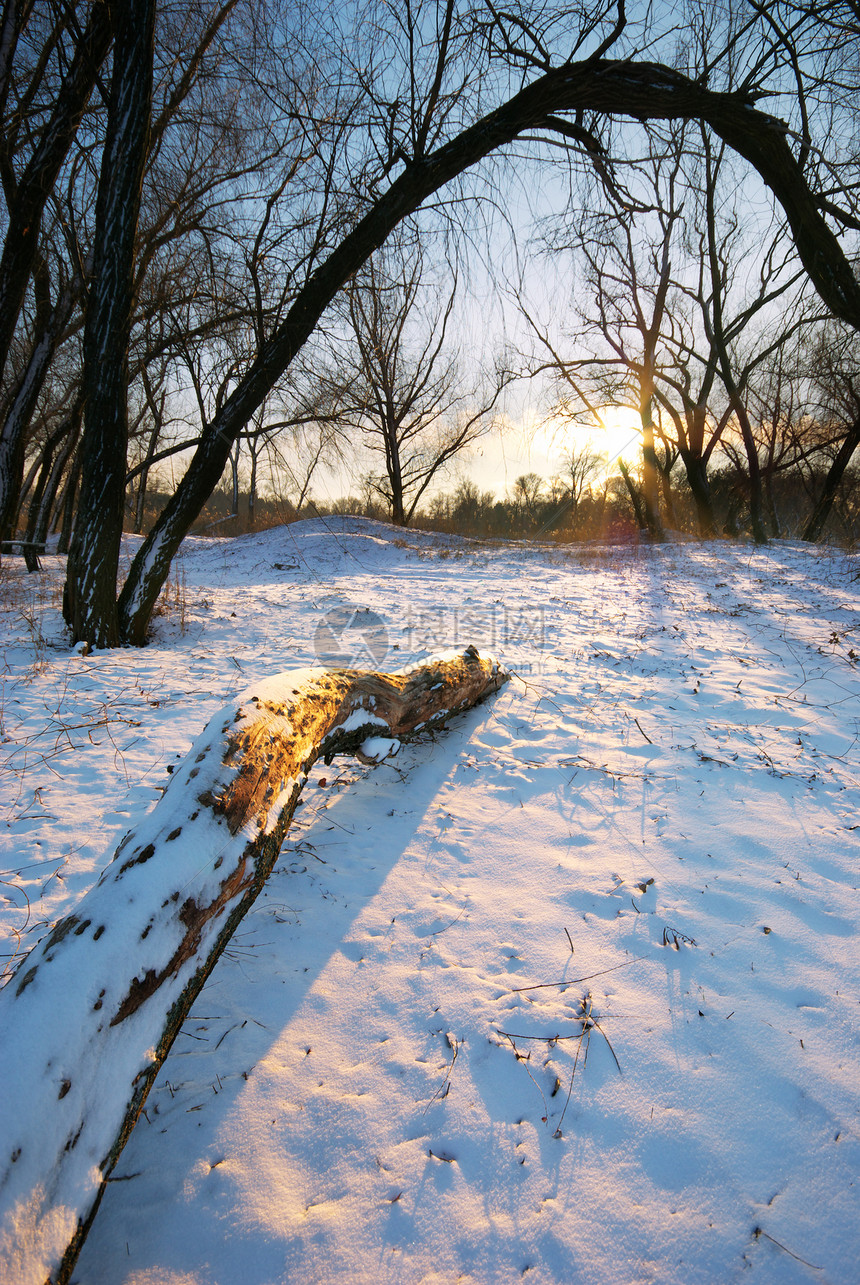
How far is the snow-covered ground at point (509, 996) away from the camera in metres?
1.30

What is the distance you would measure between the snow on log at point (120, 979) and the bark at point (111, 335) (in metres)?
3.78

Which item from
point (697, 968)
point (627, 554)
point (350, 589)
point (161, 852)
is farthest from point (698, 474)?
point (161, 852)

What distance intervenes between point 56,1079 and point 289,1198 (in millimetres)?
700

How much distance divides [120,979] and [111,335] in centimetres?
532

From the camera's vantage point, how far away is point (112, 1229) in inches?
50.4

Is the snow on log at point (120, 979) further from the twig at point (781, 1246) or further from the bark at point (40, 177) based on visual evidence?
the bark at point (40, 177)

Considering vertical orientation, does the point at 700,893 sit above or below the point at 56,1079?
below

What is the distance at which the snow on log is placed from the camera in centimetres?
106

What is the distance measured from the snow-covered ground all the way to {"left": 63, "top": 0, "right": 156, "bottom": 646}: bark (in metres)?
0.97

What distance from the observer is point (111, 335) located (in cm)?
466

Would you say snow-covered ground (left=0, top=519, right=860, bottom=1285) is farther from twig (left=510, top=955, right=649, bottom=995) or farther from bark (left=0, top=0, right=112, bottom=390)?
bark (left=0, top=0, right=112, bottom=390)

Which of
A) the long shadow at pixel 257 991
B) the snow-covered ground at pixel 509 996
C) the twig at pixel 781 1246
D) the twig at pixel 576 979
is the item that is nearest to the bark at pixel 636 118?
the snow-covered ground at pixel 509 996

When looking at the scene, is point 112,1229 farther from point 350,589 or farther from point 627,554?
point 627,554

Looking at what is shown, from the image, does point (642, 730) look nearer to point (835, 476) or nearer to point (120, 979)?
point (120, 979)
